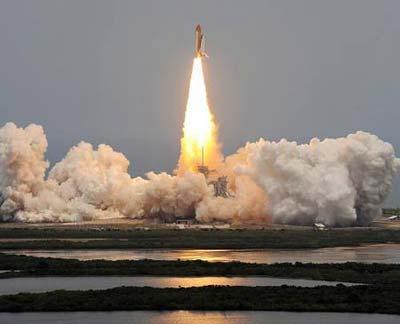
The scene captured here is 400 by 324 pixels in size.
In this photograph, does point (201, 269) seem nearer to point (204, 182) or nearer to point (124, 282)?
point (124, 282)

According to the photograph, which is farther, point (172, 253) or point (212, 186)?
point (212, 186)

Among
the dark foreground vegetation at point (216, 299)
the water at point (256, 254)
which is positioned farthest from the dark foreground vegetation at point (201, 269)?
the dark foreground vegetation at point (216, 299)

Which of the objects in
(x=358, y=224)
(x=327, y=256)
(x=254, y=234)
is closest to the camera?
(x=327, y=256)

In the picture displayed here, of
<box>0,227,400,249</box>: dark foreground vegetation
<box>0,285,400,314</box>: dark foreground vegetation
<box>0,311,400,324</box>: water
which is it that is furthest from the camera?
<box>0,227,400,249</box>: dark foreground vegetation

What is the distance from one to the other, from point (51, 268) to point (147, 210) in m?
32.6

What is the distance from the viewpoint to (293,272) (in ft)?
229

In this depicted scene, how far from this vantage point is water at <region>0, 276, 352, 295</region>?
65419 mm

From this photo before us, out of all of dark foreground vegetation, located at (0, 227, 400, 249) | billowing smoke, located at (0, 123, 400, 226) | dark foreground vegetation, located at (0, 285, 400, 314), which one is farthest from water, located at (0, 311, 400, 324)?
billowing smoke, located at (0, 123, 400, 226)

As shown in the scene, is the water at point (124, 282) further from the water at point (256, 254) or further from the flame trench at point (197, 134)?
the flame trench at point (197, 134)

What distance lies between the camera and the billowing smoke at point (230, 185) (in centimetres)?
9612

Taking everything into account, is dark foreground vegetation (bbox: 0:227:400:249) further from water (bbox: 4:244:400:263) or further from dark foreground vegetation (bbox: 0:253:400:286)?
dark foreground vegetation (bbox: 0:253:400:286)

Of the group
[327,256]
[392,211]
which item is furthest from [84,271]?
[392,211]

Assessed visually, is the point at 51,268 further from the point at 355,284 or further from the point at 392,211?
the point at 392,211

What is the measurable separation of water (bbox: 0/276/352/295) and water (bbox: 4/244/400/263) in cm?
827
